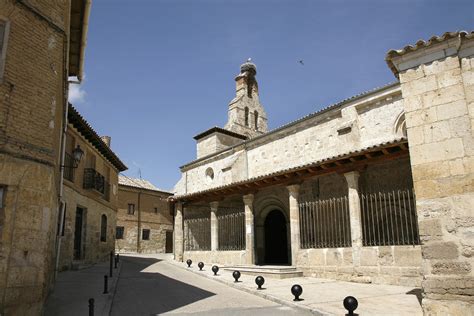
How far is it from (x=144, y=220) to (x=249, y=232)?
55.8 ft

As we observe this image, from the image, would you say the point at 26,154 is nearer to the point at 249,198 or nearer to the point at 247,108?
the point at 249,198

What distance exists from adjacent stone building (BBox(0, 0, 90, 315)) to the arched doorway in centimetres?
1210

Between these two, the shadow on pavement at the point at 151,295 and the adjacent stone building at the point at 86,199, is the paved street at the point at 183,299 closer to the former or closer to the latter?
the shadow on pavement at the point at 151,295

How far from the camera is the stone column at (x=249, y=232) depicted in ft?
49.3

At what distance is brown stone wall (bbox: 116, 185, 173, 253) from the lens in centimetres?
2880

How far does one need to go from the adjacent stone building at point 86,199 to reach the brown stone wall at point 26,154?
199 inches

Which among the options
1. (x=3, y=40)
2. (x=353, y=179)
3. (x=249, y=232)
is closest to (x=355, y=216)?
(x=353, y=179)

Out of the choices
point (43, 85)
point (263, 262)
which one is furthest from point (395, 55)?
point (263, 262)

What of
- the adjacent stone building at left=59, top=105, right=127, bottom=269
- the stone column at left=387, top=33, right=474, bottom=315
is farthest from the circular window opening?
the stone column at left=387, top=33, right=474, bottom=315

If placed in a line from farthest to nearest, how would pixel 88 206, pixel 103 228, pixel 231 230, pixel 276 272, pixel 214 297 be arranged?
pixel 103 228 → pixel 231 230 → pixel 88 206 → pixel 276 272 → pixel 214 297

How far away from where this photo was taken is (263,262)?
55.2ft

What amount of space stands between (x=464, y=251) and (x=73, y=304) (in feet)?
23.6

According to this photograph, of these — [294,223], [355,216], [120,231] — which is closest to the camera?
[355,216]

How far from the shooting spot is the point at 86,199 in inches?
607
